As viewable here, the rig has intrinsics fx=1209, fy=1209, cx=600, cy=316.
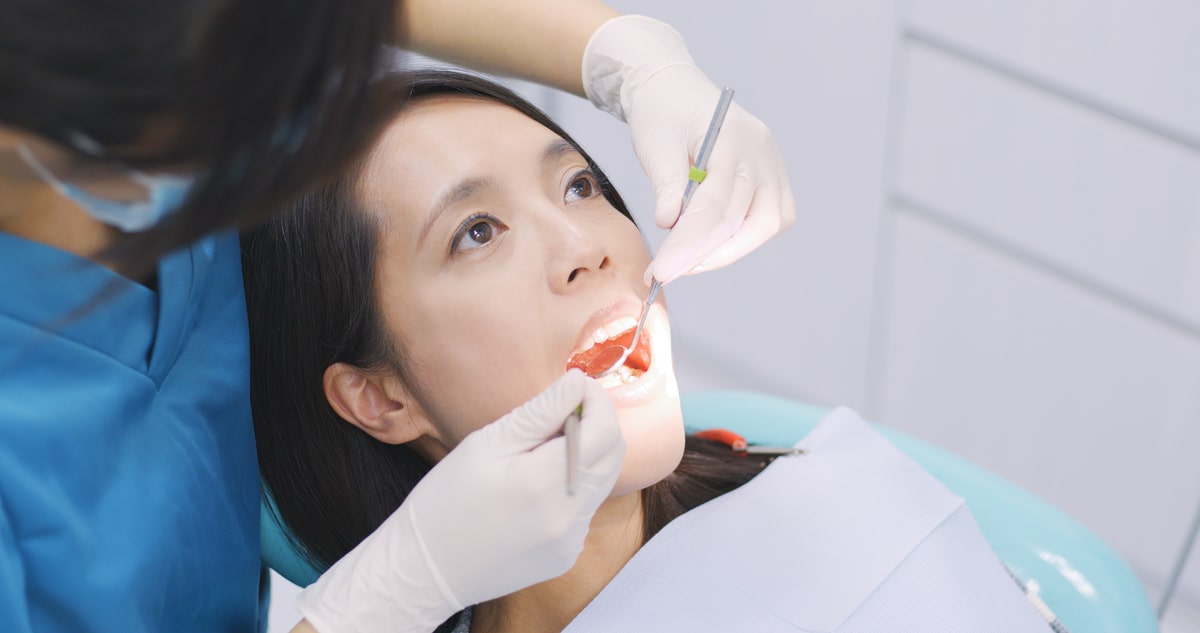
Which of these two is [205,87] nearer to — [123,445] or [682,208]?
[123,445]

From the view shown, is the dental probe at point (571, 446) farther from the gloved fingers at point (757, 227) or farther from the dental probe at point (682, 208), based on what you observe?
the gloved fingers at point (757, 227)

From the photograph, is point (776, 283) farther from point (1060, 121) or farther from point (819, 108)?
Result: point (1060, 121)

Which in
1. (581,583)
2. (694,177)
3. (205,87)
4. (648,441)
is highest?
(205,87)

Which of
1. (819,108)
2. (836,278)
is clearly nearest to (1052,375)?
(836,278)

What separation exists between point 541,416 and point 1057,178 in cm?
133

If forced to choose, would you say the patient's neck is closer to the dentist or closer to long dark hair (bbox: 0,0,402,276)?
the dentist

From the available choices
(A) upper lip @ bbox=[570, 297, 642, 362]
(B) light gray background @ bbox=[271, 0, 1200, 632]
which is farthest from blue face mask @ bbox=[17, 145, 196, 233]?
(B) light gray background @ bbox=[271, 0, 1200, 632]

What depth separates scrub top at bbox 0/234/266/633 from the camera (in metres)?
1.03

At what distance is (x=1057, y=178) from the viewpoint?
2074 mm

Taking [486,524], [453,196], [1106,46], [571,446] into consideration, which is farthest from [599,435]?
[1106,46]

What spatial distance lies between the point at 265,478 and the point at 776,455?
63cm

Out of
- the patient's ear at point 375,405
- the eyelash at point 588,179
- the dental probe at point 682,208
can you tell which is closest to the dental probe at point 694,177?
the dental probe at point 682,208

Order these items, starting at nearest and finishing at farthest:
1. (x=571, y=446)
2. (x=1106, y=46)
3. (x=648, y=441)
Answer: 1. (x=571, y=446)
2. (x=648, y=441)
3. (x=1106, y=46)

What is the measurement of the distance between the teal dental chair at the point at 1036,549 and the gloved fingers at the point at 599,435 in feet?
1.86
